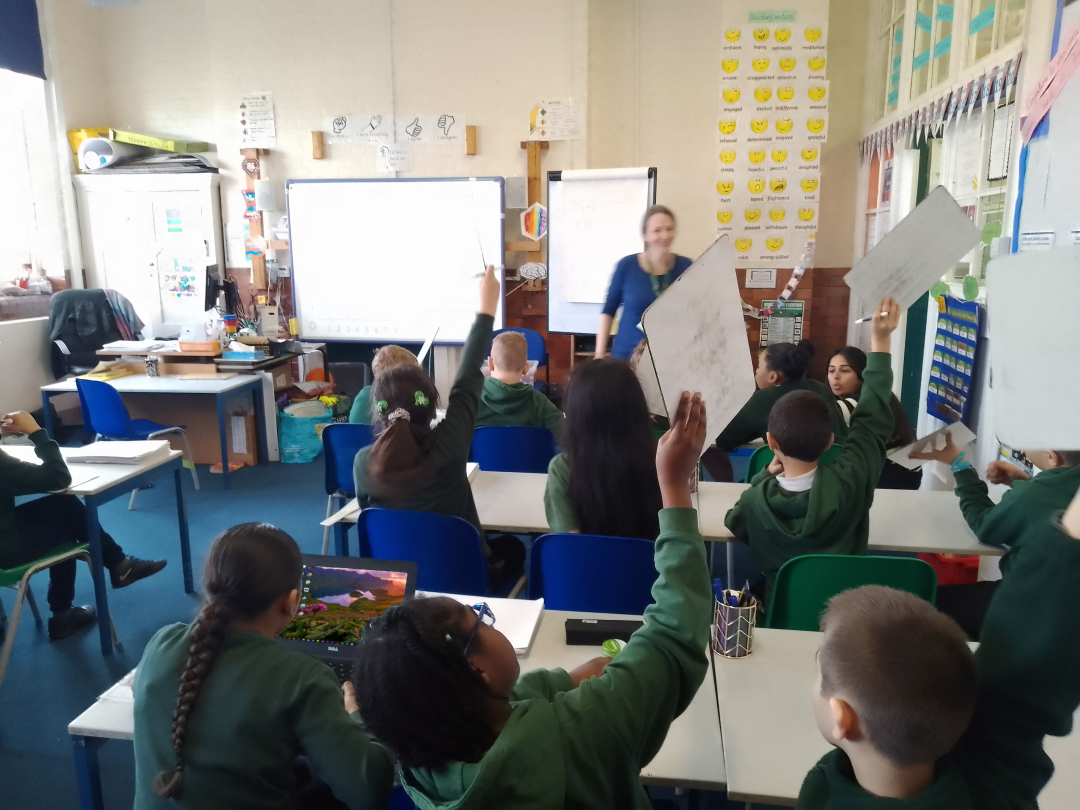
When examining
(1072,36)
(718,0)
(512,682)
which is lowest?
(512,682)

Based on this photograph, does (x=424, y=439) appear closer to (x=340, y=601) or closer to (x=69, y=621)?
(x=340, y=601)

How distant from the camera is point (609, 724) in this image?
93 centimetres

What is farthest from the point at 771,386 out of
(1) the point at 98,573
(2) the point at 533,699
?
(1) the point at 98,573

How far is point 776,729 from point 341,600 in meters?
0.87

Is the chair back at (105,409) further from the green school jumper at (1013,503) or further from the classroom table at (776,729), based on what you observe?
the green school jumper at (1013,503)

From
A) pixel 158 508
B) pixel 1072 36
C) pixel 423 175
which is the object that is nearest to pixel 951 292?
Result: pixel 1072 36

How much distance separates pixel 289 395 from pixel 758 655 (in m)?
4.50

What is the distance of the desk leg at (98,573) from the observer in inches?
105

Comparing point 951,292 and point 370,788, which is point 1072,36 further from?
point 370,788

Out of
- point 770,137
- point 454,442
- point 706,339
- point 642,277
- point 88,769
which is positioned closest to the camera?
point 706,339

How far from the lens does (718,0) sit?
556 cm

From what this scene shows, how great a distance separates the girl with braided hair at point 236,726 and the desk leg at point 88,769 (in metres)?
0.28

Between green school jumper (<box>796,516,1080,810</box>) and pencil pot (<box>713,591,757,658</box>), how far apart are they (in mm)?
560

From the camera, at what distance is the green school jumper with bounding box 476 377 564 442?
128 inches
